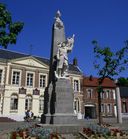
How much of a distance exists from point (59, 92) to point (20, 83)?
2452 cm

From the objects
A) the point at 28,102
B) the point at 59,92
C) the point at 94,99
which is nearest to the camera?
the point at 59,92

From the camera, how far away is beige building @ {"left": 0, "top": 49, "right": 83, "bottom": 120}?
3588 centimetres

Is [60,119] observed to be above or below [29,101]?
below

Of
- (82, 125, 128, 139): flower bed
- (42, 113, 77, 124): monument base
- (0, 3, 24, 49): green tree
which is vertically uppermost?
(0, 3, 24, 49): green tree

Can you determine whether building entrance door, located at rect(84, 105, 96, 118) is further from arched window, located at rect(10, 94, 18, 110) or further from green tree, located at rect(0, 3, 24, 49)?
green tree, located at rect(0, 3, 24, 49)

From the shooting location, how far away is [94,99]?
47844 millimetres

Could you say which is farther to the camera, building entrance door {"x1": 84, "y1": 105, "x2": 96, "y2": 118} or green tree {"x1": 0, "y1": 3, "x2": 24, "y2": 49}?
building entrance door {"x1": 84, "y1": 105, "x2": 96, "y2": 118}

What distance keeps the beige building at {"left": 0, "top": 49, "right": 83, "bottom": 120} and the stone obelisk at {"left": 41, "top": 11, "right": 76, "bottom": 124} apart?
2196 cm

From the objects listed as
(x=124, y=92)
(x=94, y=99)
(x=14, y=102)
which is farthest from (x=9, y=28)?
(x=124, y=92)

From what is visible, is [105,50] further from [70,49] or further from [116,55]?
[70,49]

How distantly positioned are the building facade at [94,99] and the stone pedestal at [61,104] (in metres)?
32.0

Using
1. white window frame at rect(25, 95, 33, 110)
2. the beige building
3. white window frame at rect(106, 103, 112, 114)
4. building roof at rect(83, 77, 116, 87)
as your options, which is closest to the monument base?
the beige building

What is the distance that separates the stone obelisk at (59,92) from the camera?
45.7 ft

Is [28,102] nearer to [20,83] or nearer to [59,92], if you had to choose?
[20,83]
